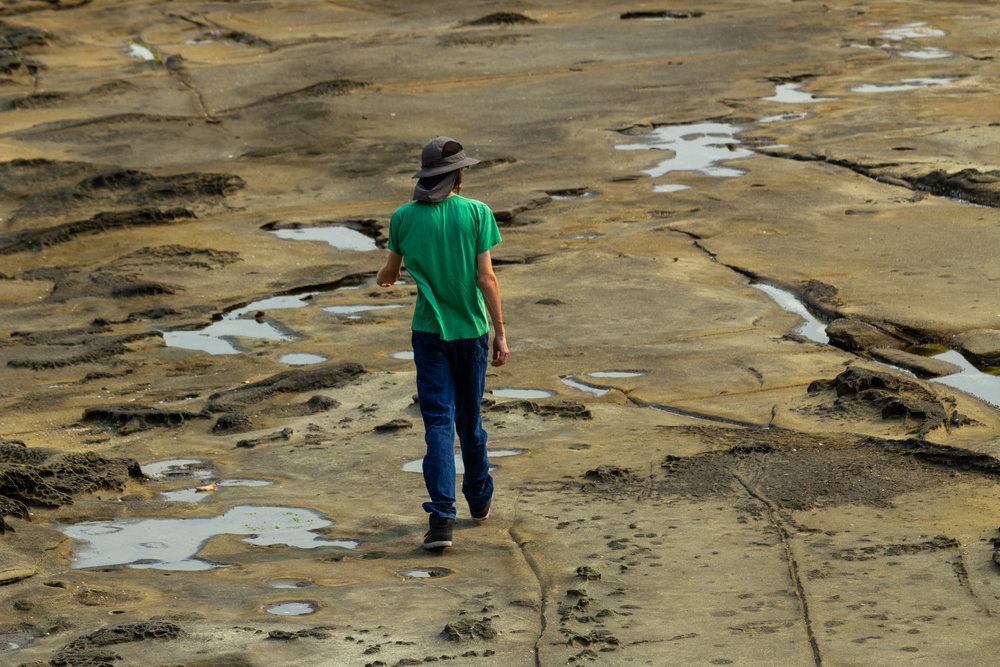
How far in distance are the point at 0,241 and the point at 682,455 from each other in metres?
7.76

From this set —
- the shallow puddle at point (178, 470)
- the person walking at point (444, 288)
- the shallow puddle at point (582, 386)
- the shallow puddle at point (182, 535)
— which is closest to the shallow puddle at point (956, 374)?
the shallow puddle at point (582, 386)

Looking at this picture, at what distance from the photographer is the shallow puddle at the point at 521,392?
710cm

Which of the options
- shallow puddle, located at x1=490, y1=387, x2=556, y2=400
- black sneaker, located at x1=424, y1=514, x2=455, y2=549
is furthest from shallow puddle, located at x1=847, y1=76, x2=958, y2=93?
black sneaker, located at x1=424, y1=514, x2=455, y2=549

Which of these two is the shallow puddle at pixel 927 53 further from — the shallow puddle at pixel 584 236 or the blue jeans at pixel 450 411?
the blue jeans at pixel 450 411

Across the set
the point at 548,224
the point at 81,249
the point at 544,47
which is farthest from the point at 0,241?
the point at 544,47

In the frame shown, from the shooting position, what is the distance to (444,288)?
504 cm

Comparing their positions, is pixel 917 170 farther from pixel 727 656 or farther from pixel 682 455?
pixel 727 656

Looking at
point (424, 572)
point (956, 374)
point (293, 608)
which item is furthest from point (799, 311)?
point (293, 608)

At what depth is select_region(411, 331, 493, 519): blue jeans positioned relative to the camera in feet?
16.4

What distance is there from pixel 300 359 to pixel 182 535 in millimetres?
2852

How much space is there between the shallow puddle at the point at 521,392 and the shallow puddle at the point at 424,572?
2384mm

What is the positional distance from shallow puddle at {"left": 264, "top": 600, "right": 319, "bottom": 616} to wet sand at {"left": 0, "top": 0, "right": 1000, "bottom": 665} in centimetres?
A: 2

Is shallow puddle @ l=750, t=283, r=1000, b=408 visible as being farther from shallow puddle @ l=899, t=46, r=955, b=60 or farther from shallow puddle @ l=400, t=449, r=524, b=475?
shallow puddle @ l=899, t=46, r=955, b=60

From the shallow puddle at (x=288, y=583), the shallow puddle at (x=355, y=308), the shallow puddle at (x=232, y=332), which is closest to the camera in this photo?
the shallow puddle at (x=288, y=583)
